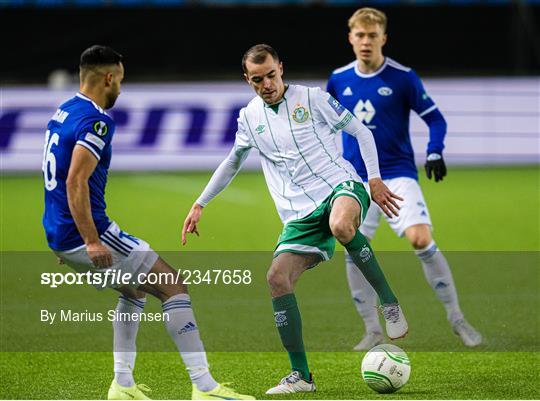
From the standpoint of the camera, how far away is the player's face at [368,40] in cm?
798

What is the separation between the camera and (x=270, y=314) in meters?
8.80

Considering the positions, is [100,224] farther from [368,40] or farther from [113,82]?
[368,40]

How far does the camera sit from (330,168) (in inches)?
258

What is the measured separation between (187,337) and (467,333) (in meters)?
2.50

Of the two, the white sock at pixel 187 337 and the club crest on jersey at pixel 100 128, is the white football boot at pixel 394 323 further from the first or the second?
the club crest on jersey at pixel 100 128

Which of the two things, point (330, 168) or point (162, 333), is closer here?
point (330, 168)

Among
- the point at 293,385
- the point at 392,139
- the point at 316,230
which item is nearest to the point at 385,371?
the point at 293,385

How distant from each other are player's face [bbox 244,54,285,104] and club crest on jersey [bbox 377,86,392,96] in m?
1.73

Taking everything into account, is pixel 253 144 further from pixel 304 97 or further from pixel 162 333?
pixel 162 333

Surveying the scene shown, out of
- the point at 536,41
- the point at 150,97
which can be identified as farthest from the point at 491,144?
the point at 150,97

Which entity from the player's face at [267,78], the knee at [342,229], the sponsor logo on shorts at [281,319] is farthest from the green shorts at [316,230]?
the player's face at [267,78]

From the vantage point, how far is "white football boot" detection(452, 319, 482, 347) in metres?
7.63

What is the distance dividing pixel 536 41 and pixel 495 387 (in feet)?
54.0

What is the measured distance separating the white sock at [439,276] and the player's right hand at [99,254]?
2.82 m
